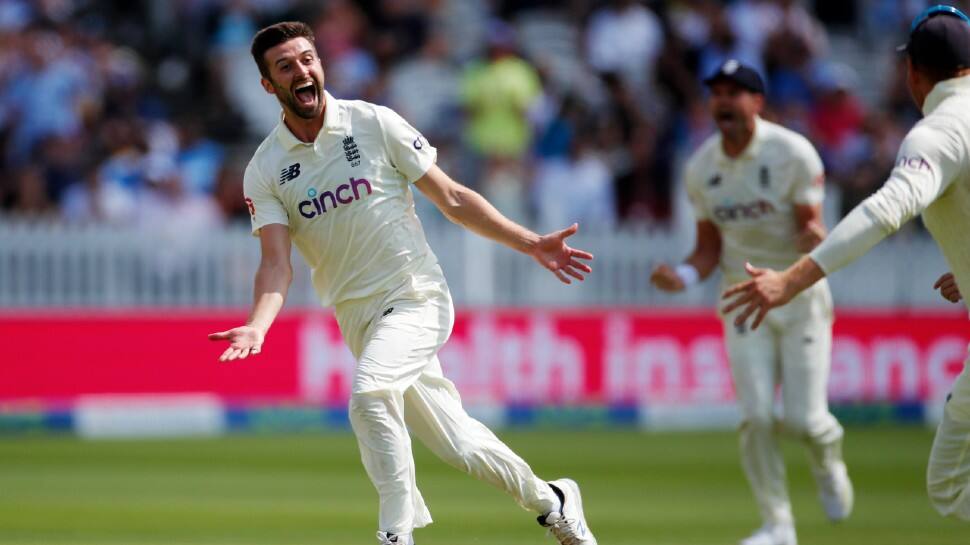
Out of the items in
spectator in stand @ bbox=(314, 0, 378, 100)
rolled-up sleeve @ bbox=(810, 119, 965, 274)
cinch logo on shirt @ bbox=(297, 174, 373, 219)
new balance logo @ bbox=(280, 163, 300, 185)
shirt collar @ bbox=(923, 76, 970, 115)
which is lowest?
rolled-up sleeve @ bbox=(810, 119, 965, 274)

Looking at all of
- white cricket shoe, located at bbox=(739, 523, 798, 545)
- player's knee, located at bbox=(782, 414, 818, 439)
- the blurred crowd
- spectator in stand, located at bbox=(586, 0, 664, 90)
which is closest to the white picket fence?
the blurred crowd

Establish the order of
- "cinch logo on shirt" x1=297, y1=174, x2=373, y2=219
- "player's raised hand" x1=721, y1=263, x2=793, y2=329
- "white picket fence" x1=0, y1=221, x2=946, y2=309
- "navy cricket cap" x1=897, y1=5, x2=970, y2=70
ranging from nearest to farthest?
1. "player's raised hand" x1=721, y1=263, x2=793, y2=329
2. "navy cricket cap" x1=897, y1=5, x2=970, y2=70
3. "cinch logo on shirt" x1=297, y1=174, x2=373, y2=219
4. "white picket fence" x1=0, y1=221, x2=946, y2=309

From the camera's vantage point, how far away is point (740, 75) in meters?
7.95

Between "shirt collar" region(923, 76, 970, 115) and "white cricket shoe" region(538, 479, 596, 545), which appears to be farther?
"white cricket shoe" region(538, 479, 596, 545)

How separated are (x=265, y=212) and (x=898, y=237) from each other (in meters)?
9.91

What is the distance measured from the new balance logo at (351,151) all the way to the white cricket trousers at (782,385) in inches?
102

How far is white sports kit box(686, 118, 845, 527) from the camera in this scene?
8.05 m

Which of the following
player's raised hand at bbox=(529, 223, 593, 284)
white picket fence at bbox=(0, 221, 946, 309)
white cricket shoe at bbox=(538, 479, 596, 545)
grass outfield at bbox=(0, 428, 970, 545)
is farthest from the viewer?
white picket fence at bbox=(0, 221, 946, 309)

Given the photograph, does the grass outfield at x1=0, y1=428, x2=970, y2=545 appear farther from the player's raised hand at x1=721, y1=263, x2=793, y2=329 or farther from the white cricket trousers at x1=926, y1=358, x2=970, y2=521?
the player's raised hand at x1=721, y1=263, x2=793, y2=329

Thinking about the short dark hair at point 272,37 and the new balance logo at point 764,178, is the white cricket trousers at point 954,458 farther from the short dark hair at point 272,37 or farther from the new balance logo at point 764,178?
the short dark hair at point 272,37

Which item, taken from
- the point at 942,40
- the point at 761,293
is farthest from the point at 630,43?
the point at 761,293

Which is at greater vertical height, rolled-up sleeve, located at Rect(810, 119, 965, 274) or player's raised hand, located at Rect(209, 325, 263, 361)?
rolled-up sleeve, located at Rect(810, 119, 965, 274)

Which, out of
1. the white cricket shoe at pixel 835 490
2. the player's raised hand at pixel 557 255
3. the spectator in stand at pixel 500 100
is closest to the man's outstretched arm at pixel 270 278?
the player's raised hand at pixel 557 255

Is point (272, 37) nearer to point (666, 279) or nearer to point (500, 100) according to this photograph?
point (666, 279)
